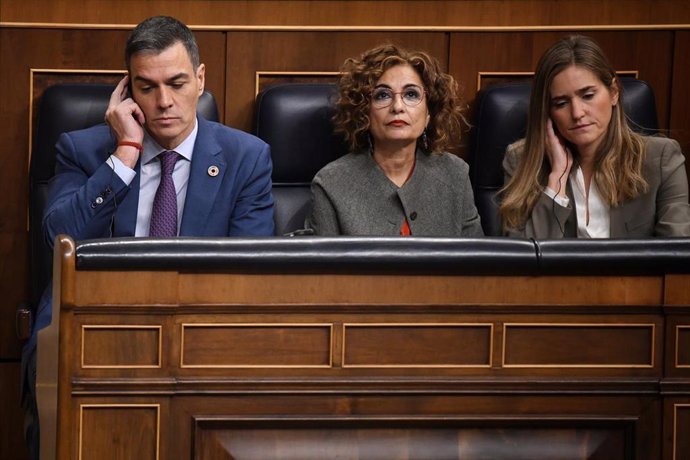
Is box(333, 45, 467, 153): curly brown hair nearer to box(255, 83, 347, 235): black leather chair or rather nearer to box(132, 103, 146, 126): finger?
box(255, 83, 347, 235): black leather chair

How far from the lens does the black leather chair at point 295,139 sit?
5.96 feet

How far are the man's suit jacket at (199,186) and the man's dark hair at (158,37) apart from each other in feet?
0.40

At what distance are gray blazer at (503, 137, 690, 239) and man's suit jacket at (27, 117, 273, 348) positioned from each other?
0.39m

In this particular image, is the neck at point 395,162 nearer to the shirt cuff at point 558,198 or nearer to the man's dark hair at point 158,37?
the shirt cuff at point 558,198

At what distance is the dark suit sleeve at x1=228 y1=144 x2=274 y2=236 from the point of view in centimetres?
165

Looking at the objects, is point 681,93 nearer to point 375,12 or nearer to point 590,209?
point 590,209

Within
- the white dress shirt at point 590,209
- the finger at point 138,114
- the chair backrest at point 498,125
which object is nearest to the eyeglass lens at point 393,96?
the chair backrest at point 498,125

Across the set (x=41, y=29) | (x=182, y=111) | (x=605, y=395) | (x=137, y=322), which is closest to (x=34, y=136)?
(x=41, y=29)

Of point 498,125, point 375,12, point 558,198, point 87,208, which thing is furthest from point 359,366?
point 375,12

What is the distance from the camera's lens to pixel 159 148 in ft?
5.45

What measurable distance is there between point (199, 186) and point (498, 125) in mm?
528

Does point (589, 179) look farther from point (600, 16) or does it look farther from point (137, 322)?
point (137, 322)

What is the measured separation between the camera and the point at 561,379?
1192 millimetres

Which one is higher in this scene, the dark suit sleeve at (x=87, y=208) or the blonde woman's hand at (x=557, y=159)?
the blonde woman's hand at (x=557, y=159)
